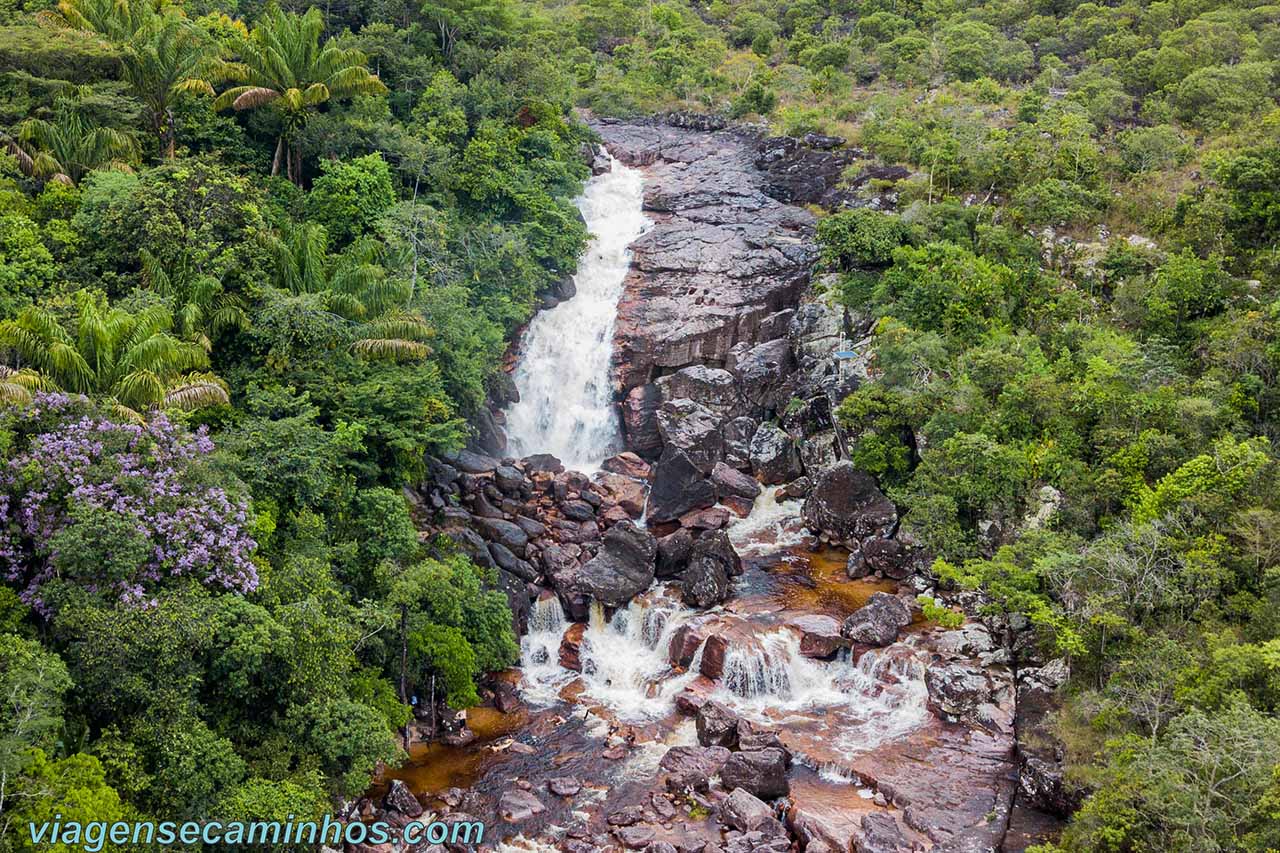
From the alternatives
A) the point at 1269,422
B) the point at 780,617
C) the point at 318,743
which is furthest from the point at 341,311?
the point at 1269,422

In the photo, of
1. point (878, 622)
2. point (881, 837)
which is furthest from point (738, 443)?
point (881, 837)

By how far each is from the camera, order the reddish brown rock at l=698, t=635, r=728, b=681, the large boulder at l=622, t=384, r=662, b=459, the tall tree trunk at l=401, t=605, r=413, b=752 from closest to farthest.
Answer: the tall tree trunk at l=401, t=605, r=413, b=752
the reddish brown rock at l=698, t=635, r=728, b=681
the large boulder at l=622, t=384, r=662, b=459

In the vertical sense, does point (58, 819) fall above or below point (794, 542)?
above

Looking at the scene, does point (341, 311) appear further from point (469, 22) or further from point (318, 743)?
point (469, 22)

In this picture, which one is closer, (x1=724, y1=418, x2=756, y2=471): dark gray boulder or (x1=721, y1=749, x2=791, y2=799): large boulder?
(x1=721, y1=749, x2=791, y2=799): large boulder

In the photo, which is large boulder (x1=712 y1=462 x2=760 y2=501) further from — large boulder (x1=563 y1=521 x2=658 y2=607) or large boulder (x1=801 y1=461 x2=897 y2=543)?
large boulder (x1=563 y1=521 x2=658 y2=607)

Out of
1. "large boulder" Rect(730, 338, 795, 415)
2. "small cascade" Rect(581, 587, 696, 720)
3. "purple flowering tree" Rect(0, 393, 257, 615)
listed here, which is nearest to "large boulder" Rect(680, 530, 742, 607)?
"small cascade" Rect(581, 587, 696, 720)
